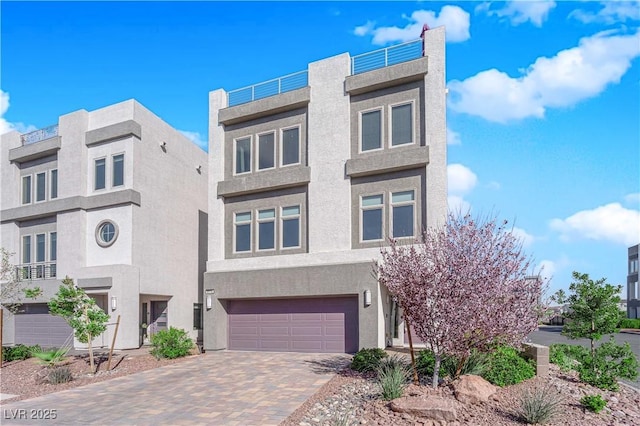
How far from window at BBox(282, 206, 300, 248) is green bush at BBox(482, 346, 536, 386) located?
880 cm

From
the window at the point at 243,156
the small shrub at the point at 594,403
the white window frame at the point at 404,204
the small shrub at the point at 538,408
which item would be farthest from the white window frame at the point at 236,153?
the small shrub at the point at 594,403

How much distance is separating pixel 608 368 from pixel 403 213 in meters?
7.53

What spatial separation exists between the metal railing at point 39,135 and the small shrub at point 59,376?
13.1 metres

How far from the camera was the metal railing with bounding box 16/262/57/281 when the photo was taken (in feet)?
68.5

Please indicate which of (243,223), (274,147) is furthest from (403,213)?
(243,223)

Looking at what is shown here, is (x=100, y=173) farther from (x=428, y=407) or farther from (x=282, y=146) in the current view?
(x=428, y=407)

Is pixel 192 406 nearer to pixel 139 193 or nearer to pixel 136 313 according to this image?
pixel 136 313

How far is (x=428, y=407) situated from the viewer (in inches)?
310

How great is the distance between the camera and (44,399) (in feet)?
35.5

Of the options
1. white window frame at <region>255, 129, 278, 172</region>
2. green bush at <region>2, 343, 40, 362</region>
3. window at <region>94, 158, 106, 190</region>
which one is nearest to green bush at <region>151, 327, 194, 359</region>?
green bush at <region>2, 343, 40, 362</region>

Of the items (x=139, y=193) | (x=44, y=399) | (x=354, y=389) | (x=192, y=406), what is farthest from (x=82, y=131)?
(x=354, y=389)

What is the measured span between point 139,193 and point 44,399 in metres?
10.1

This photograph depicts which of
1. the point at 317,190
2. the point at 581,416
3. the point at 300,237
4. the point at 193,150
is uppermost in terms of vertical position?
the point at 193,150

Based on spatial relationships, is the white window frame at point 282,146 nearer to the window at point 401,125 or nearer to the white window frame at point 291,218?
the white window frame at point 291,218
